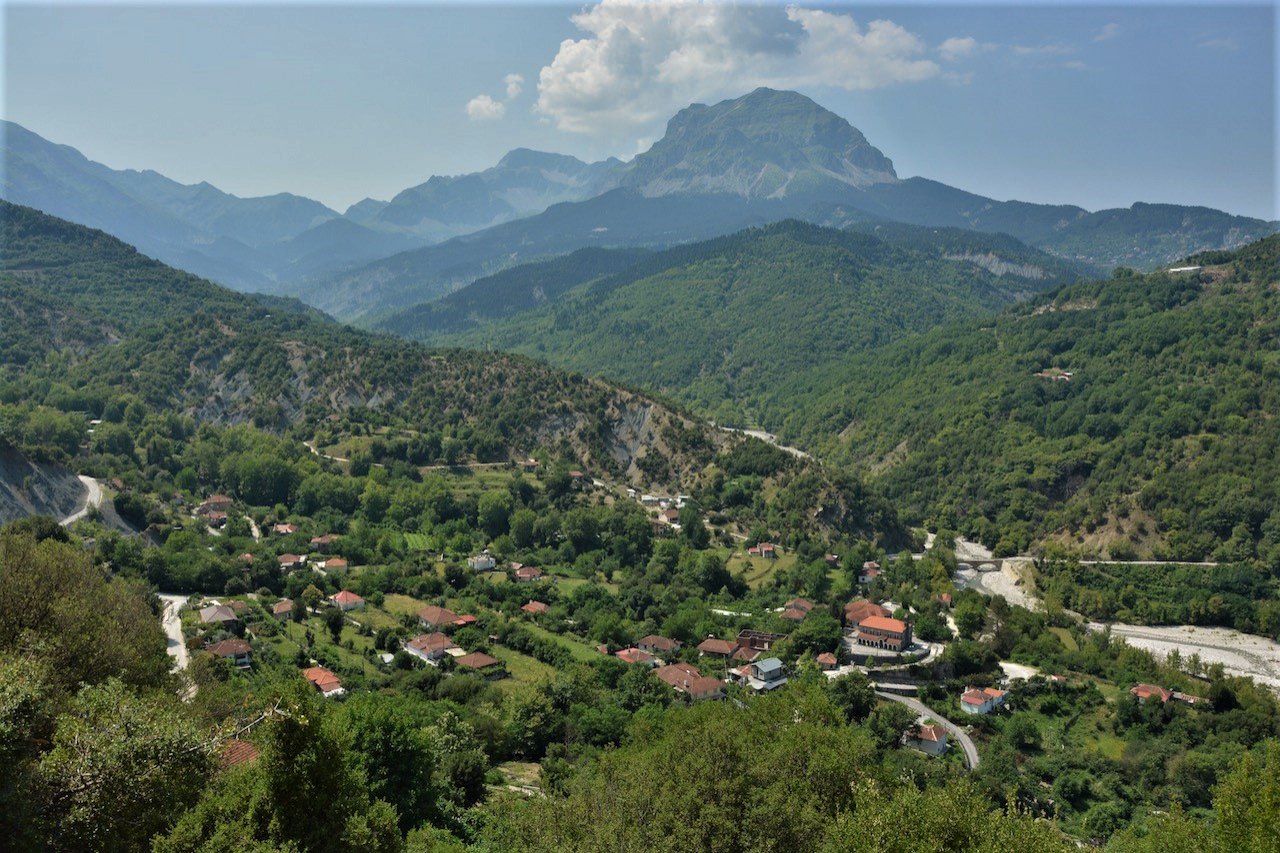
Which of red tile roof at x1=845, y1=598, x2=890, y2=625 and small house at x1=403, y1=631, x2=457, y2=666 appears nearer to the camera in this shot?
small house at x1=403, y1=631, x2=457, y2=666

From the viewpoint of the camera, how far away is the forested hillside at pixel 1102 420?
7575 cm

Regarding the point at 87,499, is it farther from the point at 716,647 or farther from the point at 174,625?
the point at 716,647

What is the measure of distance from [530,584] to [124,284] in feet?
306

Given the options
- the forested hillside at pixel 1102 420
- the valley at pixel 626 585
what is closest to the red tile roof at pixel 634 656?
the valley at pixel 626 585

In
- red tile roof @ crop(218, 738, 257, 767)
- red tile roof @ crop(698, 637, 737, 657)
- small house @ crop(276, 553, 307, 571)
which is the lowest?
red tile roof @ crop(698, 637, 737, 657)

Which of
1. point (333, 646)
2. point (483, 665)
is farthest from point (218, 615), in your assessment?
point (483, 665)

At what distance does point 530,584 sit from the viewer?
61.5 meters

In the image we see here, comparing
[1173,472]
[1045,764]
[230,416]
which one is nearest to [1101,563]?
[1173,472]

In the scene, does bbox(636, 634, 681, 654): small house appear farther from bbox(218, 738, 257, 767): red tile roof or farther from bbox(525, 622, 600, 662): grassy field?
bbox(218, 738, 257, 767): red tile roof

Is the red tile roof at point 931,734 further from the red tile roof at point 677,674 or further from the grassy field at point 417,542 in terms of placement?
the grassy field at point 417,542

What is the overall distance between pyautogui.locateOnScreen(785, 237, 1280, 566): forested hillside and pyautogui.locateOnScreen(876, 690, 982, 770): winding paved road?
119 ft

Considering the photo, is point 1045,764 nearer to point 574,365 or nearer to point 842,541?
point 842,541

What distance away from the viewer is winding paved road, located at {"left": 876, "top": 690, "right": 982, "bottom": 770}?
41.5 metres

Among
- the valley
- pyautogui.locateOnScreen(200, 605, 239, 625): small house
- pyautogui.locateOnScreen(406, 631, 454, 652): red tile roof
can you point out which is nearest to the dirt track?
the valley
